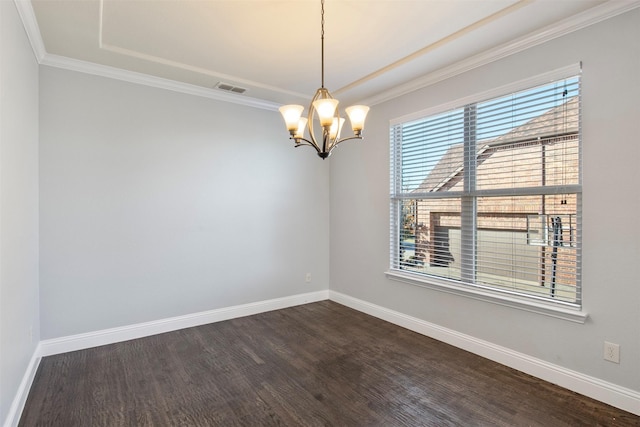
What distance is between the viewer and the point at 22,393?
226 cm

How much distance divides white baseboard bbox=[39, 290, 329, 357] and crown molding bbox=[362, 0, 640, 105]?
296 centimetres

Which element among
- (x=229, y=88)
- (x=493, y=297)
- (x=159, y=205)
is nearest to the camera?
(x=493, y=297)

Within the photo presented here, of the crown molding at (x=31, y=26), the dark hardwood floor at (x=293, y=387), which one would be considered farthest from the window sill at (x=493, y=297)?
the crown molding at (x=31, y=26)

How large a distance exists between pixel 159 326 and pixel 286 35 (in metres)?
3.13

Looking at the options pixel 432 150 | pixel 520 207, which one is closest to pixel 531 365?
pixel 520 207

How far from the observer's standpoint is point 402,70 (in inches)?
130

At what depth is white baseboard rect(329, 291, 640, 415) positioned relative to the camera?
2.22 metres

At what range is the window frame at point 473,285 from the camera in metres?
2.46

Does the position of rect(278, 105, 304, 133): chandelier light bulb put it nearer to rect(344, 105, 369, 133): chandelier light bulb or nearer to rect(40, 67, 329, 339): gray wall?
rect(344, 105, 369, 133): chandelier light bulb

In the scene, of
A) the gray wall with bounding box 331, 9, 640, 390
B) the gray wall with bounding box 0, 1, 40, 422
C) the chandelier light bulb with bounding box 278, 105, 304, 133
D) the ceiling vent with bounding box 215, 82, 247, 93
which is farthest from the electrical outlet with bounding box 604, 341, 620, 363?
the ceiling vent with bounding box 215, 82, 247, 93

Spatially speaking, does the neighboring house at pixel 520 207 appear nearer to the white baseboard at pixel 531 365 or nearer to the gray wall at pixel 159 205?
the white baseboard at pixel 531 365

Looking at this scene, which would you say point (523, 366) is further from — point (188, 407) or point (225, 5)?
point (225, 5)

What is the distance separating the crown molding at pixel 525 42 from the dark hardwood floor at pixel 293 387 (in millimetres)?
2645

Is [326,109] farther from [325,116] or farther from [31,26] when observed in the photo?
[31,26]
